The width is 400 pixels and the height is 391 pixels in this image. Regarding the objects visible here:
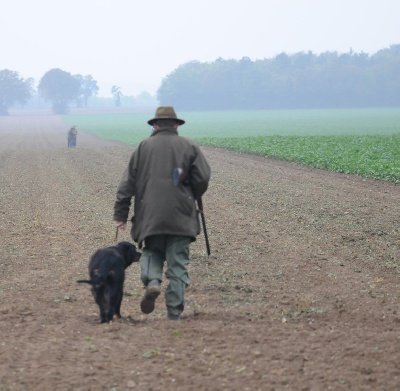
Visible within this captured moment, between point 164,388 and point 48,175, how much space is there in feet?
67.0

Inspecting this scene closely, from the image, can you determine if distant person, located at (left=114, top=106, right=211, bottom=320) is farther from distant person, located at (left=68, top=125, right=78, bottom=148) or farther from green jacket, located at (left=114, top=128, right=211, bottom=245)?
distant person, located at (left=68, top=125, right=78, bottom=148)

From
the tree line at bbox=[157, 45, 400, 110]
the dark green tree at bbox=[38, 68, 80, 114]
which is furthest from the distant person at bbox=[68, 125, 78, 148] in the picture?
the dark green tree at bbox=[38, 68, 80, 114]

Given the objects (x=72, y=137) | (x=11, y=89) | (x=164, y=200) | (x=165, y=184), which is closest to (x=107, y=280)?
(x=164, y=200)

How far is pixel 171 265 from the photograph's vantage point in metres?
6.85

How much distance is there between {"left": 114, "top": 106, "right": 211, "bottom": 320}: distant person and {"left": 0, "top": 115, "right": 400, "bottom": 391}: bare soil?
1.41 ft

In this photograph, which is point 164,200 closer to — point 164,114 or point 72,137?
point 164,114

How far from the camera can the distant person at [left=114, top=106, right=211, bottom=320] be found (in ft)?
22.0

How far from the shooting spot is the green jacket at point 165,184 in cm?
669

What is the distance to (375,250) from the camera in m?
10.9

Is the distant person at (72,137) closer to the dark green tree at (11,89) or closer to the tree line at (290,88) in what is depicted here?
the tree line at (290,88)

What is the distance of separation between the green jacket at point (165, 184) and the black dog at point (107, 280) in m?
0.32

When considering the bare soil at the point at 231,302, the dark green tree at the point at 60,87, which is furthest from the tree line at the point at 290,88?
the bare soil at the point at 231,302

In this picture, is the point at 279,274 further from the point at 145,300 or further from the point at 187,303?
the point at 145,300

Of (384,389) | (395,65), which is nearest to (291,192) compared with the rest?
(384,389)
